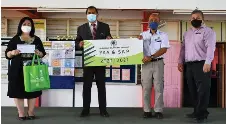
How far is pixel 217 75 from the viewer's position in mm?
9844

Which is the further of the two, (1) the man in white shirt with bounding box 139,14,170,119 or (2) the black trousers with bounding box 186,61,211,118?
(1) the man in white shirt with bounding box 139,14,170,119

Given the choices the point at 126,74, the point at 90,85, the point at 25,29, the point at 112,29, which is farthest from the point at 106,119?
the point at 112,29

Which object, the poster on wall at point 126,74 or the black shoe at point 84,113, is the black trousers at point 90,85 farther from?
the poster on wall at point 126,74

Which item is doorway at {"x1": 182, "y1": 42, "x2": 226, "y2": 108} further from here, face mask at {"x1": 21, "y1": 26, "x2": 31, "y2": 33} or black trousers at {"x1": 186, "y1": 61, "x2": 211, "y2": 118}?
face mask at {"x1": 21, "y1": 26, "x2": 31, "y2": 33}

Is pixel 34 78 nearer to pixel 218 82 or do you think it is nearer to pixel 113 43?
pixel 113 43

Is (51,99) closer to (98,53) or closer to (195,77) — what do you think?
Result: (98,53)

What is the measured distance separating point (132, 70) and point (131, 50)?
125 inches

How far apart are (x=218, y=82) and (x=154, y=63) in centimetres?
516

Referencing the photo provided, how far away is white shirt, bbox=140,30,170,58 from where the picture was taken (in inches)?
210

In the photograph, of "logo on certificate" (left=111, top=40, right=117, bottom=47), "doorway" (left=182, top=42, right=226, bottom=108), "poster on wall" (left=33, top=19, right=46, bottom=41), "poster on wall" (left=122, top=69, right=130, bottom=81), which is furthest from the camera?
"doorway" (left=182, top=42, right=226, bottom=108)

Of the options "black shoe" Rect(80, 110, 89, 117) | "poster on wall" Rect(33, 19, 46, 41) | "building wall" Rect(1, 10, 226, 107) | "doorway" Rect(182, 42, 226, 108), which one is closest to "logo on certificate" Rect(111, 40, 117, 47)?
"black shoe" Rect(80, 110, 89, 117)

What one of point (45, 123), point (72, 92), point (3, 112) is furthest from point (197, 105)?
point (72, 92)

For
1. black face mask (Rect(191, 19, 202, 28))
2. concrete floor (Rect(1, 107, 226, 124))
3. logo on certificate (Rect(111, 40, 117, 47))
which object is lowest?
concrete floor (Rect(1, 107, 226, 124))

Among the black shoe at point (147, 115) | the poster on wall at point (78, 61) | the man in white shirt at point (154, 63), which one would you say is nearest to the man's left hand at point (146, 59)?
the man in white shirt at point (154, 63)
